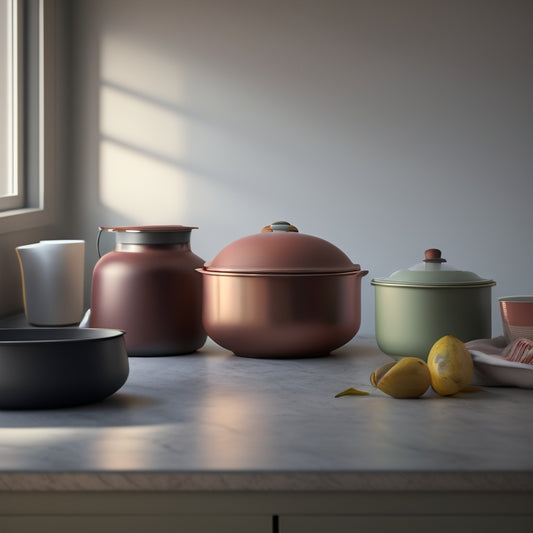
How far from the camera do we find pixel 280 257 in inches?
56.8

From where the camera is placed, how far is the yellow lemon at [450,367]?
115 centimetres

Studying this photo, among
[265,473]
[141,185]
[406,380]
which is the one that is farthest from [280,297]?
[141,185]

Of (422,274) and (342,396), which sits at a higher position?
(422,274)

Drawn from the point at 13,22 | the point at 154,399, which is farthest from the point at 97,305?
the point at 13,22

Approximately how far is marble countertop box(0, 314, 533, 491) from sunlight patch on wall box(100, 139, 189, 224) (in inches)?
41.2

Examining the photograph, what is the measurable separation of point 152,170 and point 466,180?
0.88 m

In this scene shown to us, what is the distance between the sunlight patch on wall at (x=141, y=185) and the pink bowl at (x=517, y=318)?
3.90 feet

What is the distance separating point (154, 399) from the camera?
1142mm

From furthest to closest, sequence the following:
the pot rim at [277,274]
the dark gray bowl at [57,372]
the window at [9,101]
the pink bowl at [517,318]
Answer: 1. the window at [9,101]
2. the pot rim at [277,274]
3. the pink bowl at [517,318]
4. the dark gray bowl at [57,372]

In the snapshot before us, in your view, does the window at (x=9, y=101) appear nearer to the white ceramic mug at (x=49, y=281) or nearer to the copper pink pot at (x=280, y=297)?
the white ceramic mug at (x=49, y=281)

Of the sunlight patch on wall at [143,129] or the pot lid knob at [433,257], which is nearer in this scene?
the pot lid knob at [433,257]

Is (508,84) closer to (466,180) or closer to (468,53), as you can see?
(468,53)

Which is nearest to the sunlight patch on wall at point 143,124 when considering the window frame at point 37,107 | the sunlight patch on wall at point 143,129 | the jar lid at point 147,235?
→ the sunlight patch on wall at point 143,129

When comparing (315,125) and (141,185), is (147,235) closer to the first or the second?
(141,185)
